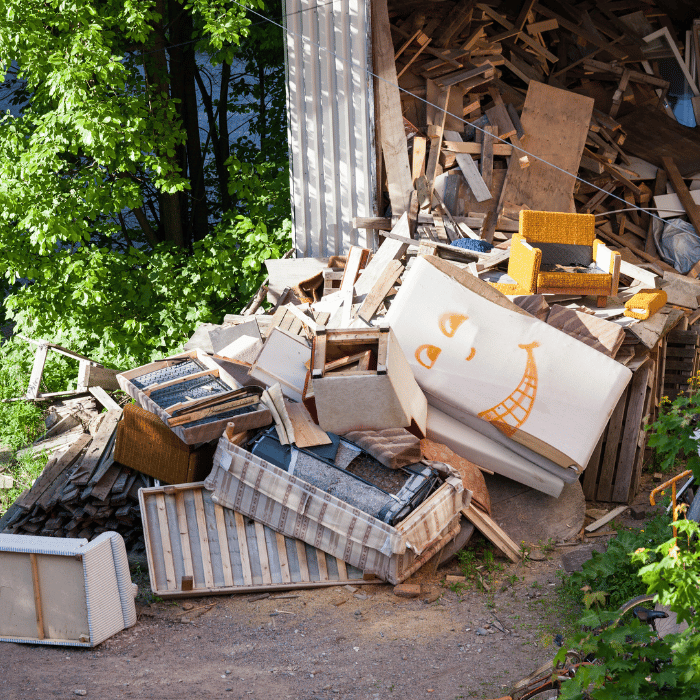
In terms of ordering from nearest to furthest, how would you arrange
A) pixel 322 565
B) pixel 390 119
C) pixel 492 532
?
1. pixel 322 565
2. pixel 492 532
3. pixel 390 119

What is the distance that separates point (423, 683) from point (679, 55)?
438 inches

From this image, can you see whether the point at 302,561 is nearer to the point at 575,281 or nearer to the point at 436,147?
the point at 575,281

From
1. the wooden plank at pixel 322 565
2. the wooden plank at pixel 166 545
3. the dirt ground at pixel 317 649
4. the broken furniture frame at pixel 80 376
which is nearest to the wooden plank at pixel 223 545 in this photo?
the dirt ground at pixel 317 649

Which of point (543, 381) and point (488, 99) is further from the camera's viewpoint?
point (488, 99)

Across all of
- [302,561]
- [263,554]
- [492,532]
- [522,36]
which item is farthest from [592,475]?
[522,36]

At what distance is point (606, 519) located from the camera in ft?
21.5

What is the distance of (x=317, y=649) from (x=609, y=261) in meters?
4.92

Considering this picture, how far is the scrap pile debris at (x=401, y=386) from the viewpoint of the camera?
216 inches

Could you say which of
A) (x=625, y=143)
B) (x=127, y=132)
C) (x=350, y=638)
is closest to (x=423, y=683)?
(x=350, y=638)

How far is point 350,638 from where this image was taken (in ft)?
15.9

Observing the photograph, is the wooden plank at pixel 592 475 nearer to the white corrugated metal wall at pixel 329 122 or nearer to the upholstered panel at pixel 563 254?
the upholstered panel at pixel 563 254

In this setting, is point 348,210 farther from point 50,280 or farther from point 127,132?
point 50,280

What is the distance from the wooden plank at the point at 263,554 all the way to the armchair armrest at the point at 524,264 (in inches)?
139

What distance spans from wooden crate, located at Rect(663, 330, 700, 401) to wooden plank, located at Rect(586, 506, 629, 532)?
5.80ft
